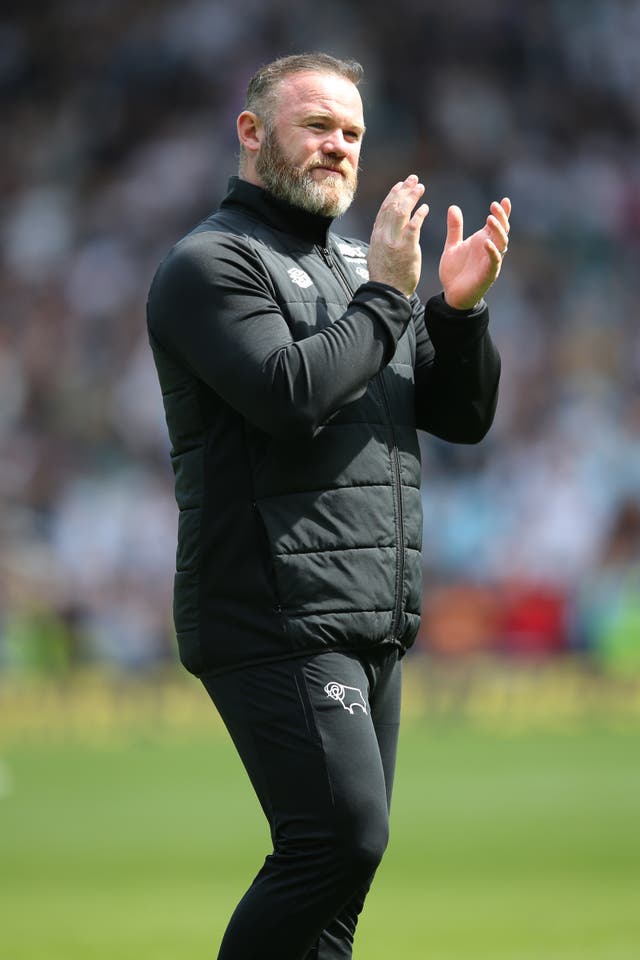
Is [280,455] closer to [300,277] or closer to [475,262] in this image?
[300,277]

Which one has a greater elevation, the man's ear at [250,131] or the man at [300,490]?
the man's ear at [250,131]

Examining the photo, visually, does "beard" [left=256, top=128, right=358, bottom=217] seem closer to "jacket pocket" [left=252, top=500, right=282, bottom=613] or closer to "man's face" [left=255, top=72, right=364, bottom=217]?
"man's face" [left=255, top=72, right=364, bottom=217]

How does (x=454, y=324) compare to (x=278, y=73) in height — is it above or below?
below

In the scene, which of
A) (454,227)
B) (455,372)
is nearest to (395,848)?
(455,372)

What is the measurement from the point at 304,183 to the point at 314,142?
90 millimetres

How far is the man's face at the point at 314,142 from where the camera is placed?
3.63 meters

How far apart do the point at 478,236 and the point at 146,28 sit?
1482 centimetres

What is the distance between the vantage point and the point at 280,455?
11.3 ft

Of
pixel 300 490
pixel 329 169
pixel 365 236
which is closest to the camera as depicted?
pixel 300 490

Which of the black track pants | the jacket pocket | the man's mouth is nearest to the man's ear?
the man's mouth

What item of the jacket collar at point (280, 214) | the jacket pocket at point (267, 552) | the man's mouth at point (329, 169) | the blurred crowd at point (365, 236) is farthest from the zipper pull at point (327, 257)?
the blurred crowd at point (365, 236)

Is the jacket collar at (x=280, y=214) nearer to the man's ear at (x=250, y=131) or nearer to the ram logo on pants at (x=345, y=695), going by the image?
the man's ear at (x=250, y=131)

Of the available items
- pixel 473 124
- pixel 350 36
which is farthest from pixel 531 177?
pixel 350 36

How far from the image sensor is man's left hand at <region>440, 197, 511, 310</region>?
370 cm
